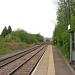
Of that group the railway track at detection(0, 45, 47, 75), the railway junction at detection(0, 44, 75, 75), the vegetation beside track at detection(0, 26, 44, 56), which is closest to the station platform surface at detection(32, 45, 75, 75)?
the railway junction at detection(0, 44, 75, 75)

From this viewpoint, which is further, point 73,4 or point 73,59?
point 73,4

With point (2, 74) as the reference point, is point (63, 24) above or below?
above

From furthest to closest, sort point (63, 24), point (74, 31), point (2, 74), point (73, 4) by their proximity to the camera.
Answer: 1. point (63, 24)
2. point (73, 4)
3. point (74, 31)
4. point (2, 74)

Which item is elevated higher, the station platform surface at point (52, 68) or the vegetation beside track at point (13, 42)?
the vegetation beside track at point (13, 42)

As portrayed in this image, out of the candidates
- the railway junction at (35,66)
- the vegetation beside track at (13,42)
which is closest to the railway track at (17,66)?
the railway junction at (35,66)

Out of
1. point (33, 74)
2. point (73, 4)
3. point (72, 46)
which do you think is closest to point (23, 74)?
point (33, 74)

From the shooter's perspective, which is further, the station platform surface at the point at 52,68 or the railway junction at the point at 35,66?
the railway junction at the point at 35,66

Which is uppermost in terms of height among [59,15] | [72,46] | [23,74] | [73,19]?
[59,15]

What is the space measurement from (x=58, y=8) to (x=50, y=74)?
39321 mm

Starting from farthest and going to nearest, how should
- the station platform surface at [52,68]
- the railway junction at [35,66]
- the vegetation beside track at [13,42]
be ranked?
the vegetation beside track at [13,42] < the railway junction at [35,66] < the station platform surface at [52,68]

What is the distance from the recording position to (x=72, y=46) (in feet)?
92.7

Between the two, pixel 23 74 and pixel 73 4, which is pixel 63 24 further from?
pixel 23 74

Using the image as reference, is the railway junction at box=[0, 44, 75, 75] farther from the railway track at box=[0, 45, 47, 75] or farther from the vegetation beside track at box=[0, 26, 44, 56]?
the vegetation beside track at box=[0, 26, 44, 56]

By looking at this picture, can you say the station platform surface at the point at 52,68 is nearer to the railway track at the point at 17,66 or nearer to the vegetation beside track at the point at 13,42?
the railway track at the point at 17,66
